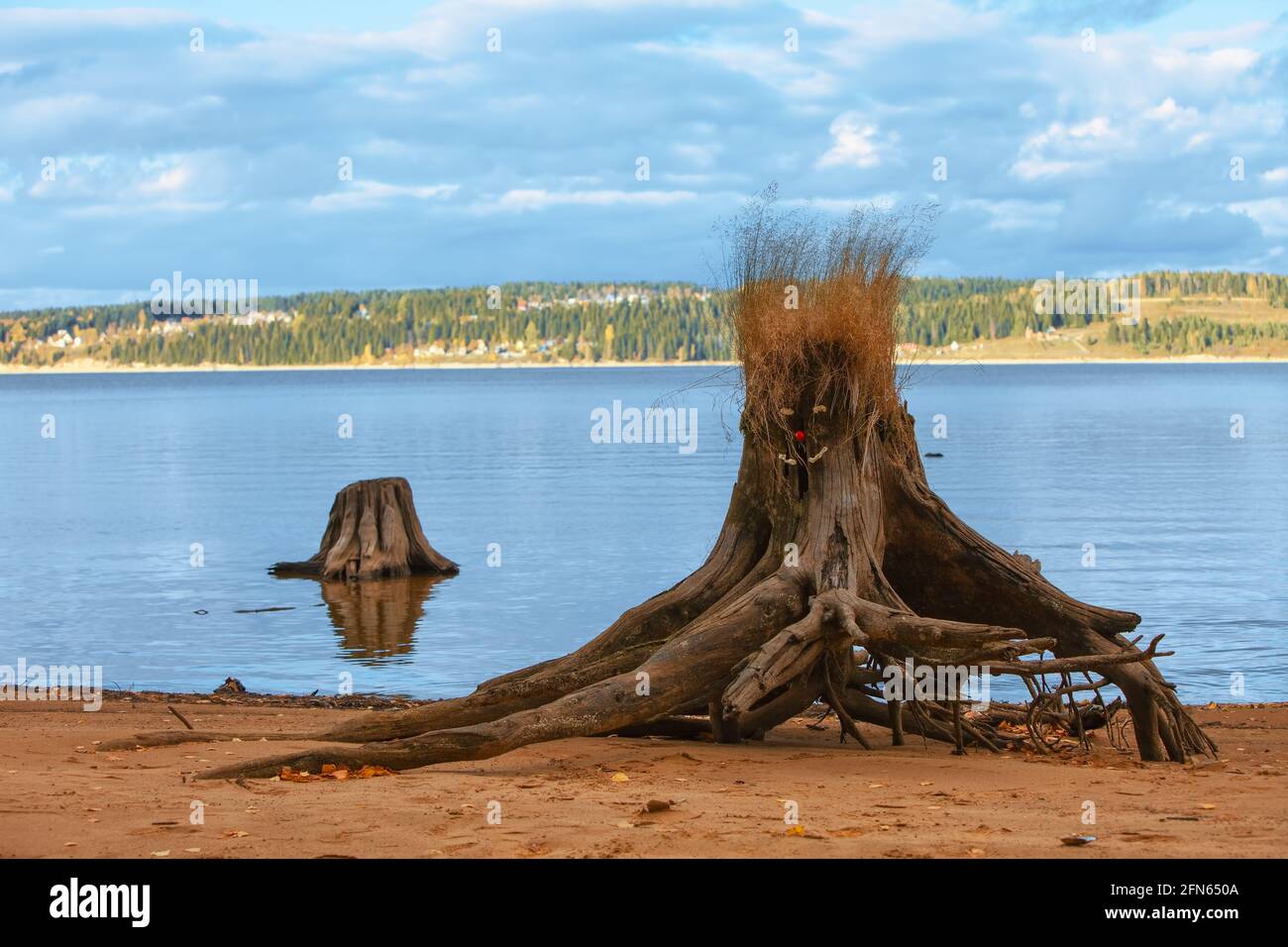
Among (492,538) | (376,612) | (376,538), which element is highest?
(376,538)

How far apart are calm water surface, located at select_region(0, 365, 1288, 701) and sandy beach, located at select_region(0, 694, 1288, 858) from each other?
120 inches

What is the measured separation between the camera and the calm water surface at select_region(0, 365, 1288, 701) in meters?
20.2

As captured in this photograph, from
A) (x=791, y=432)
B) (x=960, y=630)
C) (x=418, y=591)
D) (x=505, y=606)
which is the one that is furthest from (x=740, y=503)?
(x=418, y=591)

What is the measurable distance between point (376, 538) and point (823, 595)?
19366mm

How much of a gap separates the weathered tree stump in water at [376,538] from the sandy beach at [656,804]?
16.6 m

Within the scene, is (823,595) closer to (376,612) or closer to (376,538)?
(376,612)

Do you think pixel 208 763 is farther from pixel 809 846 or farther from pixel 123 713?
pixel 809 846

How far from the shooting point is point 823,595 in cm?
1016

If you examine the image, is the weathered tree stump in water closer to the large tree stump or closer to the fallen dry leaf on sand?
the large tree stump

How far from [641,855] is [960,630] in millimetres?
3547

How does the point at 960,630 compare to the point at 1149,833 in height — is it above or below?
above

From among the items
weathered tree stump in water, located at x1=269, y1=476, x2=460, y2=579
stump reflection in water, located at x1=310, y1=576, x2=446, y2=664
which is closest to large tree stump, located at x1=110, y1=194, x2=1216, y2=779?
stump reflection in water, located at x1=310, y1=576, x2=446, y2=664

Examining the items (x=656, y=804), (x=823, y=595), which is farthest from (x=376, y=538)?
(x=656, y=804)

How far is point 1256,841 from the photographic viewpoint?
6.85 m
